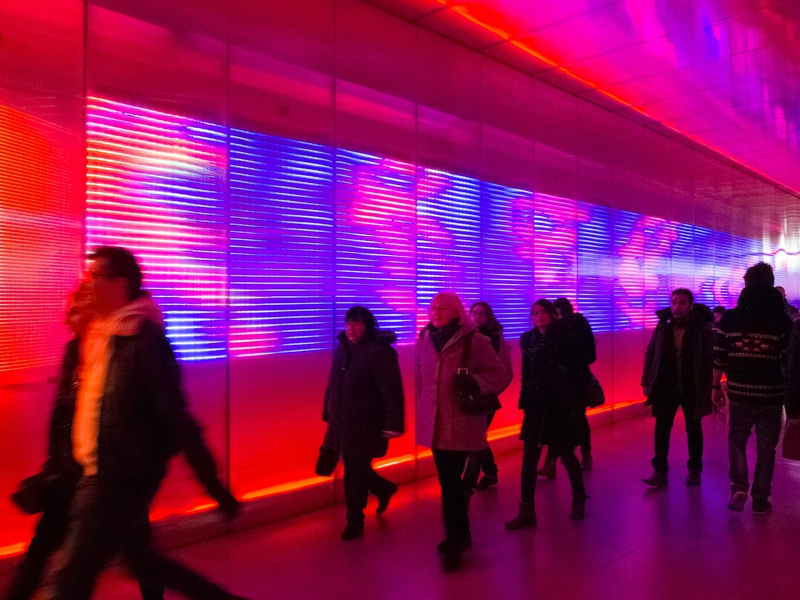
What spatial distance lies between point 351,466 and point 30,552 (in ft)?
6.61

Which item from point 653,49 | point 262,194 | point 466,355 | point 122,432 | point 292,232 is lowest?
point 122,432

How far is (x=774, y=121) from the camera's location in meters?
9.22

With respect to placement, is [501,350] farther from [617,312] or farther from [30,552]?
[617,312]

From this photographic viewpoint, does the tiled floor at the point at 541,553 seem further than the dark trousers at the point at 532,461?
No

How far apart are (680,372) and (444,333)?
9.05 ft

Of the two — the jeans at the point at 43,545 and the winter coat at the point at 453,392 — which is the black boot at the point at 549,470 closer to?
the winter coat at the point at 453,392

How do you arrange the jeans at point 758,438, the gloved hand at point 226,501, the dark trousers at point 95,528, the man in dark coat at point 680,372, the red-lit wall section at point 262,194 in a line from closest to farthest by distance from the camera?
the dark trousers at point 95,528 < the gloved hand at point 226,501 < the red-lit wall section at point 262,194 < the jeans at point 758,438 < the man in dark coat at point 680,372

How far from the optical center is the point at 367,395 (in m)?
4.19

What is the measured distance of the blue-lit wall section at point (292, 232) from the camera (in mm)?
4078

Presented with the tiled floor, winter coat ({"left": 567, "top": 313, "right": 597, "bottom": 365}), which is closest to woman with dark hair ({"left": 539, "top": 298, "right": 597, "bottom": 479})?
winter coat ({"left": 567, "top": 313, "right": 597, "bottom": 365})

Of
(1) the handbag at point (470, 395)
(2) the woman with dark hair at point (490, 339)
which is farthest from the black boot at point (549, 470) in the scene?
(1) the handbag at point (470, 395)

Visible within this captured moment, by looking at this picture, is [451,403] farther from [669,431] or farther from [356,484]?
[669,431]

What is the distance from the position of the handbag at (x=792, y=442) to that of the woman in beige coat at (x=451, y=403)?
2.10 meters

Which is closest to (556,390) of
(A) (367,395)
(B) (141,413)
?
(A) (367,395)
